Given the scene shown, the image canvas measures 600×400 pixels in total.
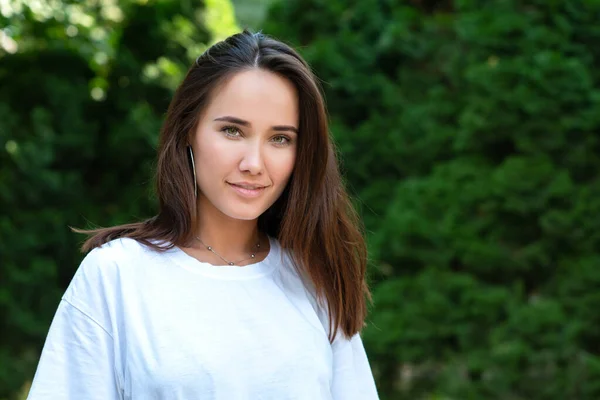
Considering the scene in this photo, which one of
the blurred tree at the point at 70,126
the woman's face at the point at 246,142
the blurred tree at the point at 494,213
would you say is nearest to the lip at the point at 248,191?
the woman's face at the point at 246,142

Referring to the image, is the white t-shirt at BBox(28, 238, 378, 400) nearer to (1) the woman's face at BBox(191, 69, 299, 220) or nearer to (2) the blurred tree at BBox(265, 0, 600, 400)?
(1) the woman's face at BBox(191, 69, 299, 220)

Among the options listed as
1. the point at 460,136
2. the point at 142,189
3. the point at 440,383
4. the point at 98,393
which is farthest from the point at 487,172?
the point at 98,393

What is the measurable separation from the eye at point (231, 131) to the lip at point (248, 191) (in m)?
0.11

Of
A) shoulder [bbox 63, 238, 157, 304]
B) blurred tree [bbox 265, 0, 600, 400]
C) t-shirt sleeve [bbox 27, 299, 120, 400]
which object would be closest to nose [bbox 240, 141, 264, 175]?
shoulder [bbox 63, 238, 157, 304]

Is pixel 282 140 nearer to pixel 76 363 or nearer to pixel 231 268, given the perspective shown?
pixel 231 268

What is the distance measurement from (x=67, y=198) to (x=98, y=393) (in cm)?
375

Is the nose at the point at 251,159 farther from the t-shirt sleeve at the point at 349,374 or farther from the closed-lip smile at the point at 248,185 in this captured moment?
the t-shirt sleeve at the point at 349,374

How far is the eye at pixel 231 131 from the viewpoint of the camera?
6.23 feet

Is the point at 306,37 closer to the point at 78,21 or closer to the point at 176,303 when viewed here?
the point at 78,21

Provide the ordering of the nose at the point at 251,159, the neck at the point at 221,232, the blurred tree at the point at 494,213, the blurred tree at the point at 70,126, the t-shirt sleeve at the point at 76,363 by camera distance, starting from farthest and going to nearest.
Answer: the blurred tree at the point at 70,126 → the blurred tree at the point at 494,213 → the neck at the point at 221,232 → the nose at the point at 251,159 → the t-shirt sleeve at the point at 76,363

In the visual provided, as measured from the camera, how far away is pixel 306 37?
16.8ft

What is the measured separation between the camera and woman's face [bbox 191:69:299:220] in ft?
6.20

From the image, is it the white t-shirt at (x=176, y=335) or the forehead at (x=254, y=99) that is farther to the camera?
the forehead at (x=254, y=99)

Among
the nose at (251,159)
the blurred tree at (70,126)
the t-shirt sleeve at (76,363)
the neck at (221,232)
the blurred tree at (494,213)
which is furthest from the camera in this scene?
the blurred tree at (70,126)
